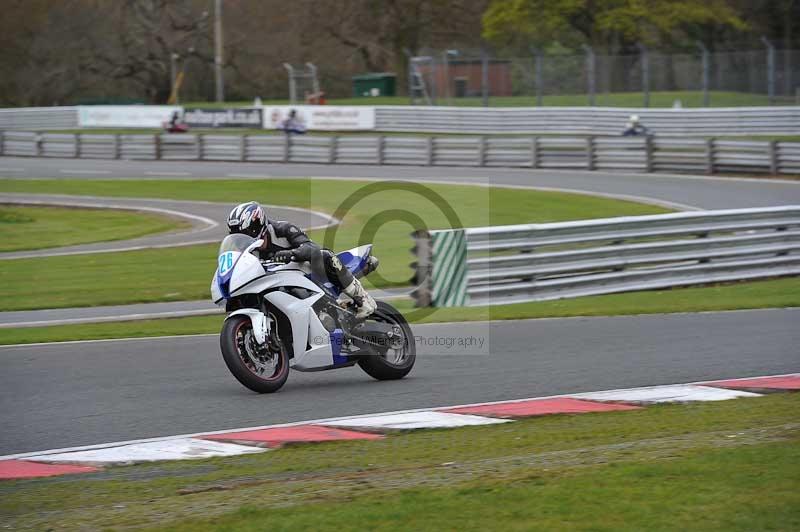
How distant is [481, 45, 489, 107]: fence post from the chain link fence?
0.03m

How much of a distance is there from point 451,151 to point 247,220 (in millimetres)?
26631

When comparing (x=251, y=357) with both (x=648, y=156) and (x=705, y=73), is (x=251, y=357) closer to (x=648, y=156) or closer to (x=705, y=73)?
(x=648, y=156)

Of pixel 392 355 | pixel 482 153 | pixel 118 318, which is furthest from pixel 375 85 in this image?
pixel 392 355

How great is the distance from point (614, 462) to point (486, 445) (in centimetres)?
91

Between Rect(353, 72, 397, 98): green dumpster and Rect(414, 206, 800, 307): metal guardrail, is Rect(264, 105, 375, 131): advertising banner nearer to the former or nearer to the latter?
Rect(353, 72, 397, 98): green dumpster

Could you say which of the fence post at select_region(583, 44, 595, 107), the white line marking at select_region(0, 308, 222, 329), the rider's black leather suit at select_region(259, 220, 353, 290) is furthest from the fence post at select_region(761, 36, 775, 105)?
the rider's black leather suit at select_region(259, 220, 353, 290)

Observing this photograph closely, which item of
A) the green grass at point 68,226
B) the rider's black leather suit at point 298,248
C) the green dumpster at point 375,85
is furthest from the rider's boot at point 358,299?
the green dumpster at point 375,85

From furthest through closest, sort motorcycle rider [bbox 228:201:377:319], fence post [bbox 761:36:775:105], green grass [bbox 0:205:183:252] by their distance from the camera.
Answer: fence post [bbox 761:36:775:105], green grass [bbox 0:205:183:252], motorcycle rider [bbox 228:201:377:319]

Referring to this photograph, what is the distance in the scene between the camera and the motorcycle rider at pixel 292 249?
841cm

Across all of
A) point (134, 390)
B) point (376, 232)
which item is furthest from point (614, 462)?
point (376, 232)

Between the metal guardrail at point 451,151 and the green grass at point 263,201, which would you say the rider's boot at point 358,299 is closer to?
the green grass at point 263,201

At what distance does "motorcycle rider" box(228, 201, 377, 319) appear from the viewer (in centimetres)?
841

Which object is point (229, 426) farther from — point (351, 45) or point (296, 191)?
point (351, 45)

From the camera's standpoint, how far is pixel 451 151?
114ft
